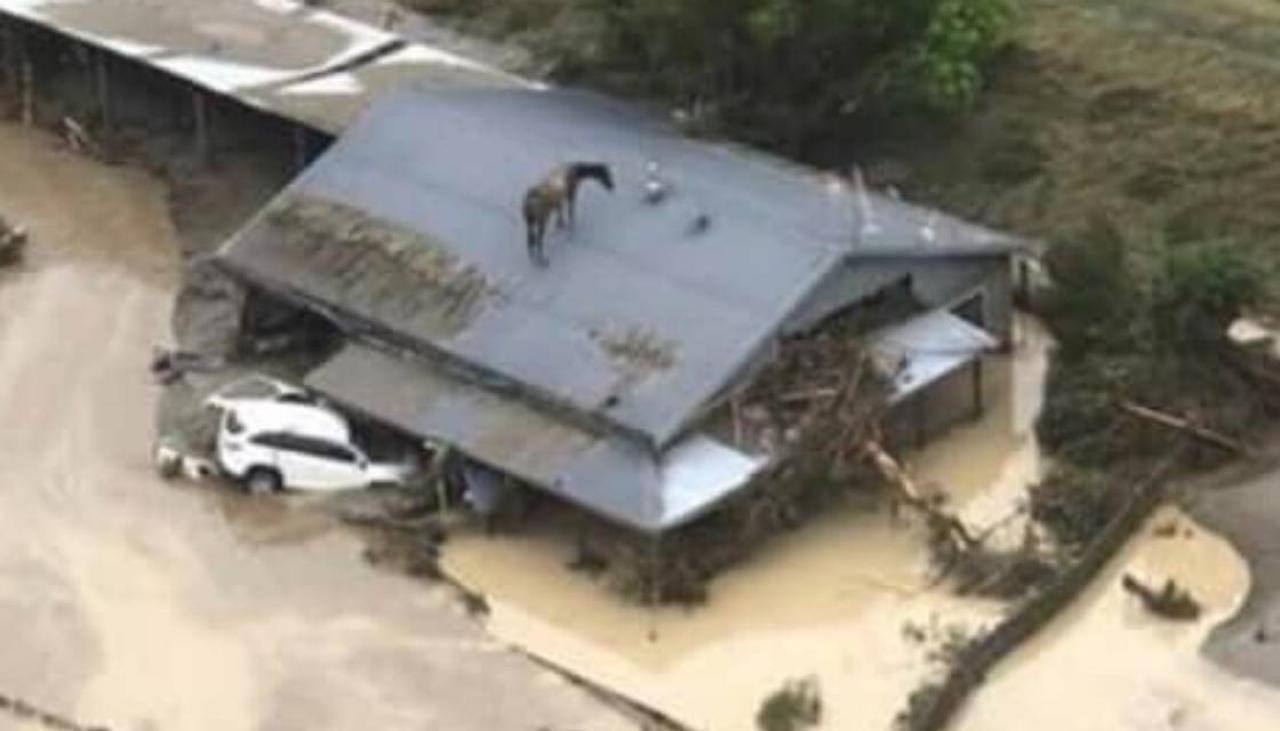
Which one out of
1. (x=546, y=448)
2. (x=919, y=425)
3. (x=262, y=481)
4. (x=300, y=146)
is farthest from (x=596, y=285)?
(x=300, y=146)

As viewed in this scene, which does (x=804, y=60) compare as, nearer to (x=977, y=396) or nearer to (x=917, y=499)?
(x=977, y=396)

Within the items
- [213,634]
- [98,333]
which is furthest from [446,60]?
[213,634]

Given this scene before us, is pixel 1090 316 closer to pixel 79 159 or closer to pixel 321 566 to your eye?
pixel 321 566

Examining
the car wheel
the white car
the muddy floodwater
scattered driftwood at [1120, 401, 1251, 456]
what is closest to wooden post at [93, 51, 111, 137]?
the white car

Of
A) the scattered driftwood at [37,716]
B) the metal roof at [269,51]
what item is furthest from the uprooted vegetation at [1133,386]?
the scattered driftwood at [37,716]

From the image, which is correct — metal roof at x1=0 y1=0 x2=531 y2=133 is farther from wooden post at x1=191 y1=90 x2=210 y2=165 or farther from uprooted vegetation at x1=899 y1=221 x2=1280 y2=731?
uprooted vegetation at x1=899 y1=221 x2=1280 y2=731

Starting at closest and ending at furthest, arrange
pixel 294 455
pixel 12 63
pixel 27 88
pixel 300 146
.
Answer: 1. pixel 294 455
2. pixel 300 146
3. pixel 27 88
4. pixel 12 63

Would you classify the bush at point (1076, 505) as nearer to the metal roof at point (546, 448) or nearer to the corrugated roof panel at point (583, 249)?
the metal roof at point (546, 448)

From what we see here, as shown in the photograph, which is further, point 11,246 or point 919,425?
point 11,246
